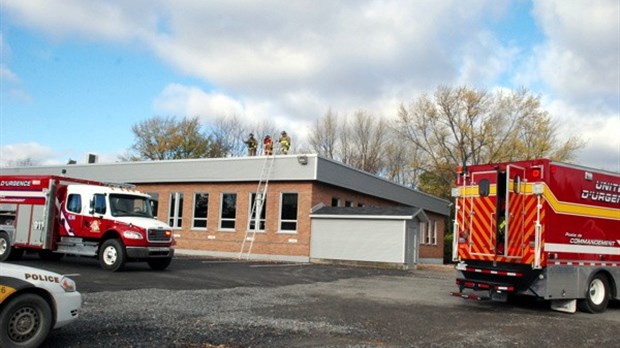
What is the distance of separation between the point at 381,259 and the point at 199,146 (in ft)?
123

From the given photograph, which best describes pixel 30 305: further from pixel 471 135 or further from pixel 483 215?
pixel 471 135

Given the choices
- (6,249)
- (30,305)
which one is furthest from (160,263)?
(30,305)

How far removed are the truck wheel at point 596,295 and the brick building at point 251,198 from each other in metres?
12.6

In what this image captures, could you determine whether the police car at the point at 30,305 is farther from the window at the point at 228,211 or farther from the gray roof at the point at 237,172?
the window at the point at 228,211

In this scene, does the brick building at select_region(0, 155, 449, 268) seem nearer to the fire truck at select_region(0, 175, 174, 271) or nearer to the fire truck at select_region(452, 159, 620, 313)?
the fire truck at select_region(0, 175, 174, 271)

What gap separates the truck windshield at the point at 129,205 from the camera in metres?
17.8

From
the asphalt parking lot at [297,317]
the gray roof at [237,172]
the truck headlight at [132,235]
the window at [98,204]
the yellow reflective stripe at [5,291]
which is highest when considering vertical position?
the gray roof at [237,172]

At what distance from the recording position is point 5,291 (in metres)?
6.29

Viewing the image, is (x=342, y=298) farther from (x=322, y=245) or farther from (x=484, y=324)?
(x=322, y=245)

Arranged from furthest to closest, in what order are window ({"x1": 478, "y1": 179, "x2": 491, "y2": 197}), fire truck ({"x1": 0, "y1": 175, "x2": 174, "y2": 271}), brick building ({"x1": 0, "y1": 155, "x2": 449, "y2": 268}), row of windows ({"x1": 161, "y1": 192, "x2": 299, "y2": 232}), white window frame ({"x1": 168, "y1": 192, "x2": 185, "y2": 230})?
white window frame ({"x1": 168, "y1": 192, "x2": 185, "y2": 230})
row of windows ({"x1": 161, "y1": 192, "x2": 299, "y2": 232})
brick building ({"x1": 0, "y1": 155, "x2": 449, "y2": 268})
fire truck ({"x1": 0, "y1": 175, "x2": 174, "y2": 271})
window ({"x1": 478, "y1": 179, "x2": 491, "y2": 197})

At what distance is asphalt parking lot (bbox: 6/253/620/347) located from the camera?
25.5 ft

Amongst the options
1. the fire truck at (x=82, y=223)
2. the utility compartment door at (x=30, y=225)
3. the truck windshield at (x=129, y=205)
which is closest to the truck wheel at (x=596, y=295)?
the fire truck at (x=82, y=223)

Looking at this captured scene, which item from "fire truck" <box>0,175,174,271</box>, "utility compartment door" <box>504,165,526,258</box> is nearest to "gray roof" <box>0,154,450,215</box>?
"fire truck" <box>0,175,174,271</box>

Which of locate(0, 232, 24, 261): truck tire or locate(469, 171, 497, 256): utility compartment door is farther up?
locate(469, 171, 497, 256): utility compartment door
